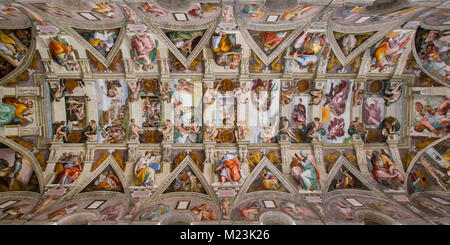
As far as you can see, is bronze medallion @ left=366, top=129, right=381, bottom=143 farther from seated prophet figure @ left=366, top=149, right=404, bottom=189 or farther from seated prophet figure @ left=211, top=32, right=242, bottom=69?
seated prophet figure @ left=211, top=32, right=242, bottom=69

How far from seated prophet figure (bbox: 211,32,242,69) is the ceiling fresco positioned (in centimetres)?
5

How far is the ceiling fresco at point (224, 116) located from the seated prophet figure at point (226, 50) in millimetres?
49

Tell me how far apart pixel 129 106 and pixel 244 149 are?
602 cm

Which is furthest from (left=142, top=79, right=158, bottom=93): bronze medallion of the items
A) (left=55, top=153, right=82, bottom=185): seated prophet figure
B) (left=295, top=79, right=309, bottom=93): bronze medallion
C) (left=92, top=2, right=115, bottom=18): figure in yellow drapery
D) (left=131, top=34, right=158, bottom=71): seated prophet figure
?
(left=295, top=79, right=309, bottom=93): bronze medallion

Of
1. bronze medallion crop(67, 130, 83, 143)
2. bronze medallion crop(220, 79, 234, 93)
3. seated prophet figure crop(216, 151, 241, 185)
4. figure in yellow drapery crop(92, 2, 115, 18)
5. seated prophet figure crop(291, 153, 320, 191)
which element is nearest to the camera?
figure in yellow drapery crop(92, 2, 115, 18)

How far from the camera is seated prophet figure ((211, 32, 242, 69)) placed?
9445mm

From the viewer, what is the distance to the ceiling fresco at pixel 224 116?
9.04 metres

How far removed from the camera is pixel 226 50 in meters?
9.74

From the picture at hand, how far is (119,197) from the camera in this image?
10.1 metres

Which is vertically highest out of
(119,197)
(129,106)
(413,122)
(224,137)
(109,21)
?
(109,21)

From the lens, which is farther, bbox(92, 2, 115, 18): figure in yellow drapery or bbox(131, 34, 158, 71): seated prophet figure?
bbox(131, 34, 158, 71): seated prophet figure

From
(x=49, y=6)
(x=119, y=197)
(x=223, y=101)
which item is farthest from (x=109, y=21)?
(x=119, y=197)

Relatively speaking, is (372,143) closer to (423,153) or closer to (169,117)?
(423,153)

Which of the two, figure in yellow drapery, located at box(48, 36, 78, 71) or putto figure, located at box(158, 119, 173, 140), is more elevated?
figure in yellow drapery, located at box(48, 36, 78, 71)
